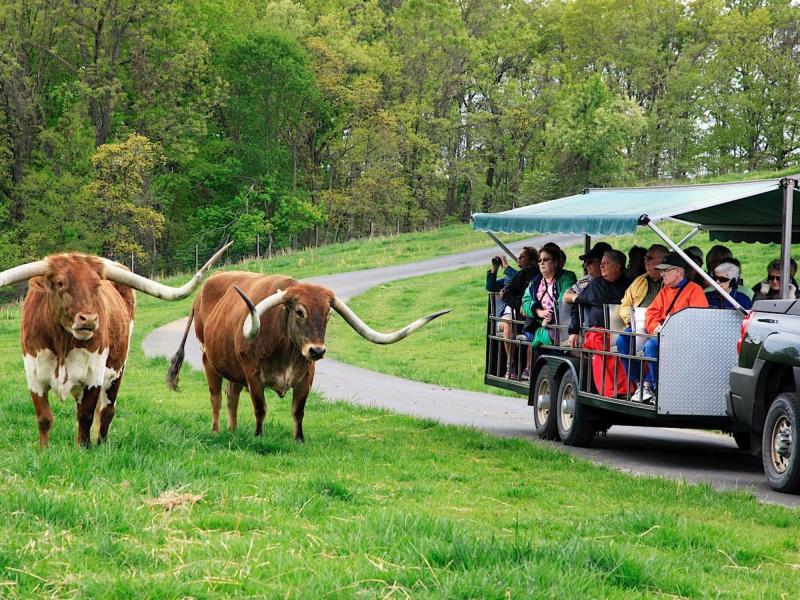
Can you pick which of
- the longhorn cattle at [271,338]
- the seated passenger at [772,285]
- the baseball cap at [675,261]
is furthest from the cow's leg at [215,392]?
the seated passenger at [772,285]

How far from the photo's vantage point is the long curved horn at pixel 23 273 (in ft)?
29.8

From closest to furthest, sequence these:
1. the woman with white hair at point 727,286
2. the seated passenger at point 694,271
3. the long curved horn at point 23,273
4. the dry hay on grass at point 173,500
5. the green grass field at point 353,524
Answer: the green grass field at point 353,524 → the dry hay on grass at point 173,500 → the long curved horn at point 23,273 → the woman with white hair at point 727,286 → the seated passenger at point 694,271

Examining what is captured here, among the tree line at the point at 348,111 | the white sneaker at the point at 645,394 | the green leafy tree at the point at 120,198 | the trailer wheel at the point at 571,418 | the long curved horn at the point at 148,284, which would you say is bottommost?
the trailer wheel at the point at 571,418

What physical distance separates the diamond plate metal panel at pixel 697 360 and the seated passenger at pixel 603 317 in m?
0.75

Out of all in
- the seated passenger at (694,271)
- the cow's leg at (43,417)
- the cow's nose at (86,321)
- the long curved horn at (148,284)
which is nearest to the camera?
the cow's nose at (86,321)

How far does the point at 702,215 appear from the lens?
42.4 feet

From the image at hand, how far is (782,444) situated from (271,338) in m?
4.53

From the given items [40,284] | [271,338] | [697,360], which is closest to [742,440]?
[697,360]

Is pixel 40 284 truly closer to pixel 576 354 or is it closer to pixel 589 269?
pixel 576 354

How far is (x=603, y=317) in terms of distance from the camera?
1170 cm

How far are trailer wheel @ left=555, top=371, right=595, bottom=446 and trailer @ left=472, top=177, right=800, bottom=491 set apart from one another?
0.03ft

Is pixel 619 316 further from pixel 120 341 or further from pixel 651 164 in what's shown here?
pixel 651 164

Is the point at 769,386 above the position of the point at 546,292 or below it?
below

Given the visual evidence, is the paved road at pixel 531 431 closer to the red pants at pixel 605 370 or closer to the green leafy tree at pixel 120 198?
the red pants at pixel 605 370
